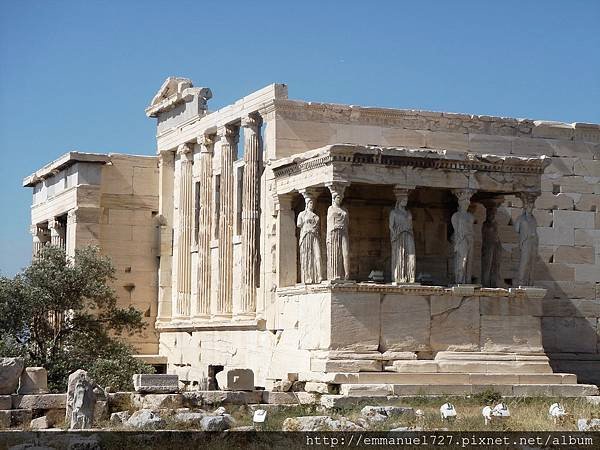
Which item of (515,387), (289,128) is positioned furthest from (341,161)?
(515,387)

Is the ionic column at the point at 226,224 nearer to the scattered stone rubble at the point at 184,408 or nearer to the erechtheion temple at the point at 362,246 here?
the erechtheion temple at the point at 362,246

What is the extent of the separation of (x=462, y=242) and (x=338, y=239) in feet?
7.00

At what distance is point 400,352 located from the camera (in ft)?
68.7

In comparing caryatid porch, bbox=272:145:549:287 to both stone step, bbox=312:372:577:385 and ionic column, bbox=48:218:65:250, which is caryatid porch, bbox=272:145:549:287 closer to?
stone step, bbox=312:372:577:385

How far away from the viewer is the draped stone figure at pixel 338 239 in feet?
68.8

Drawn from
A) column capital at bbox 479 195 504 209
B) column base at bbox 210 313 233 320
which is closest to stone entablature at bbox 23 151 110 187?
column base at bbox 210 313 233 320

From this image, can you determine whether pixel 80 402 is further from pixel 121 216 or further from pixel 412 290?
pixel 121 216

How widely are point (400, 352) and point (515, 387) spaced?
6.14ft

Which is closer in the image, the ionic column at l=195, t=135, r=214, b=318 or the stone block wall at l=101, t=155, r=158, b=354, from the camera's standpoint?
the ionic column at l=195, t=135, r=214, b=318

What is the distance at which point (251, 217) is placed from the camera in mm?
24266

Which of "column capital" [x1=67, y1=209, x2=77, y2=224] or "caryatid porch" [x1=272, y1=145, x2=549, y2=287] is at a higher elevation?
"column capital" [x1=67, y1=209, x2=77, y2=224]

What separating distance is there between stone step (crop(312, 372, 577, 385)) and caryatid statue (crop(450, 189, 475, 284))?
1.69 metres

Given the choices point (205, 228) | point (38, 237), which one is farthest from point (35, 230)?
point (205, 228)

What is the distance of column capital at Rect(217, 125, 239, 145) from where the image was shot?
2577 cm
